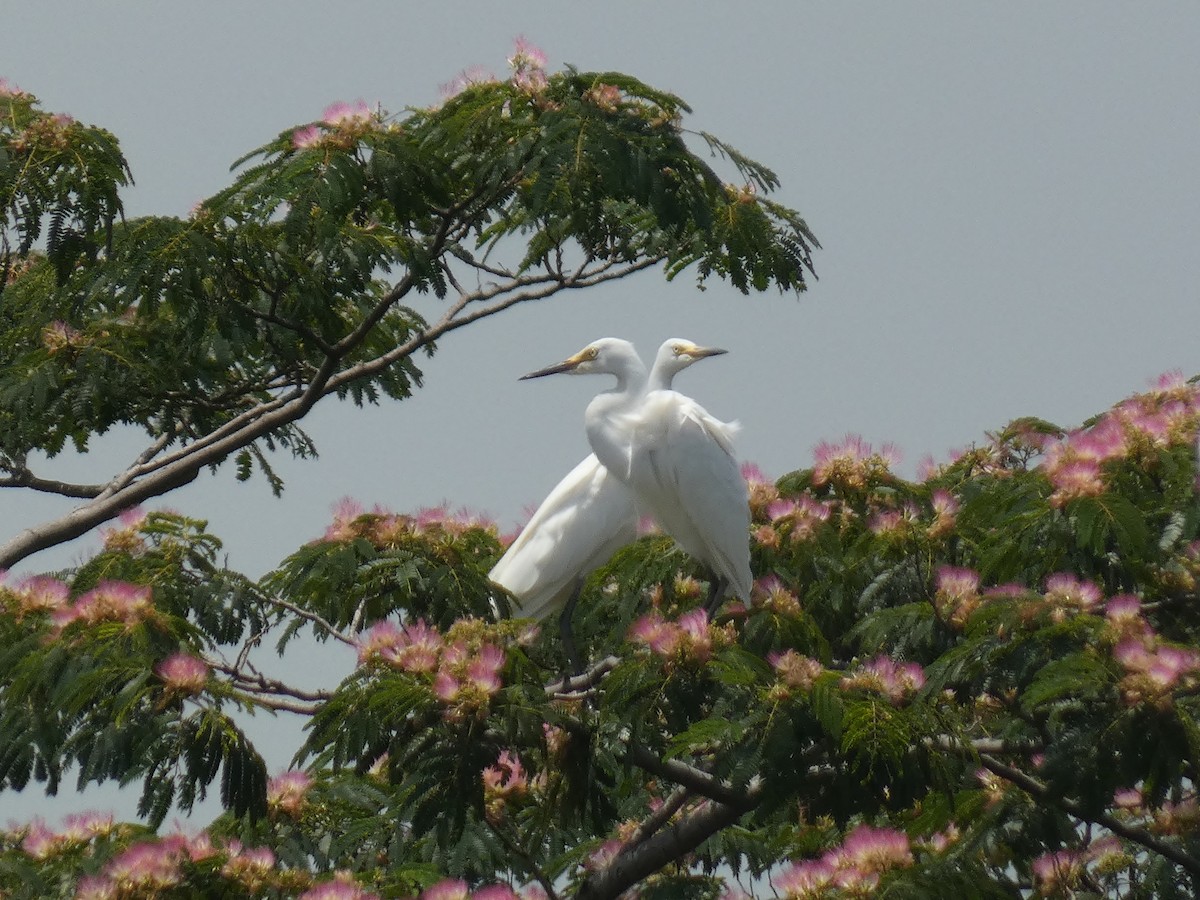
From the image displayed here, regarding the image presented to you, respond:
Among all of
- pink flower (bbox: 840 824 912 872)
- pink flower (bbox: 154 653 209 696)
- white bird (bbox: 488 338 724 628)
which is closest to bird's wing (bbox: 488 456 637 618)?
white bird (bbox: 488 338 724 628)

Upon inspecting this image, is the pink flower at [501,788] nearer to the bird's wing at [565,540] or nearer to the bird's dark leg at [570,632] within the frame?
the bird's dark leg at [570,632]

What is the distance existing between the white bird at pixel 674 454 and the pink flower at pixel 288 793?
180cm

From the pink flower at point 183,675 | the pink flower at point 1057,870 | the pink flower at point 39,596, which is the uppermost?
the pink flower at point 39,596

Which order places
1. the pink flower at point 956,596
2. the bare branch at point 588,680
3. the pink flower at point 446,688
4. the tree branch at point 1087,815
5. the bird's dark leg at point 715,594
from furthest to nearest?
the bird's dark leg at point 715,594, the bare branch at point 588,680, the pink flower at point 956,596, the tree branch at point 1087,815, the pink flower at point 446,688

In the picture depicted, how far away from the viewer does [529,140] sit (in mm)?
6398

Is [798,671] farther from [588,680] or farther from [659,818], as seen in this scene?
[659,818]

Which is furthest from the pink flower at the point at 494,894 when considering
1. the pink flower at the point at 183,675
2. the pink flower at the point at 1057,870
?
the pink flower at the point at 1057,870

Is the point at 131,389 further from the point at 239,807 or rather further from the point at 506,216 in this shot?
the point at 239,807

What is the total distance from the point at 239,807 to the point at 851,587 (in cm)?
270

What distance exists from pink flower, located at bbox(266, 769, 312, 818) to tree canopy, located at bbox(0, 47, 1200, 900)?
11 mm

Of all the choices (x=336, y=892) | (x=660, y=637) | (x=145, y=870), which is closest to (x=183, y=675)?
(x=145, y=870)

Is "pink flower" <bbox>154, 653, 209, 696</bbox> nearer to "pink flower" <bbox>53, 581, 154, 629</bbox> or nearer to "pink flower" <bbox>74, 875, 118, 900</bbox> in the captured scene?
"pink flower" <bbox>53, 581, 154, 629</bbox>

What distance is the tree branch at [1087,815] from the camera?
498 centimetres

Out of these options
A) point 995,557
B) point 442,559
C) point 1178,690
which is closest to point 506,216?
point 442,559
